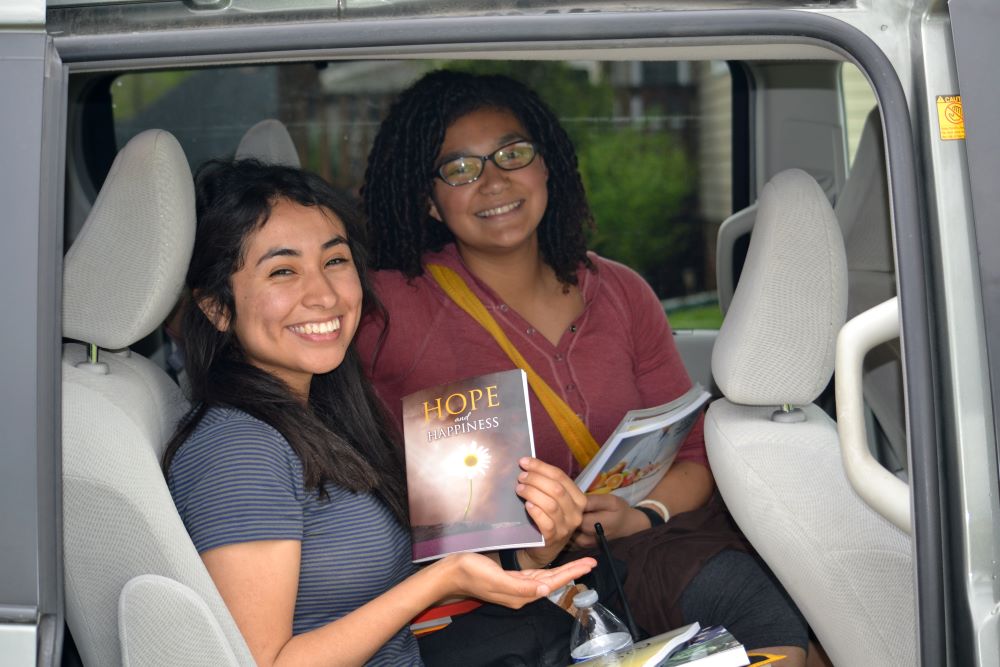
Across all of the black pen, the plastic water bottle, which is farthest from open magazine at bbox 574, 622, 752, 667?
the black pen

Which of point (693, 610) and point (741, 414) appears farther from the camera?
point (693, 610)

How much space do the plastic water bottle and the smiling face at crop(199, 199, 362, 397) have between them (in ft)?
2.15

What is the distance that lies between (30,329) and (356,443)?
33.4 inches

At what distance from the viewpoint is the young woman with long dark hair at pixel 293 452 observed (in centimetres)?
191

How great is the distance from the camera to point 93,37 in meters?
1.69

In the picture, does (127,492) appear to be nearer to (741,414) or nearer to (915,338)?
(741,414)

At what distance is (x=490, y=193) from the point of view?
2859 mm

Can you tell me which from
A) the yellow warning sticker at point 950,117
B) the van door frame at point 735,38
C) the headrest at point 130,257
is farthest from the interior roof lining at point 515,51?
the headrest at point 130,257

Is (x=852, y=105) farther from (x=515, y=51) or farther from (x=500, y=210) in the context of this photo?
(x=515, y=51)

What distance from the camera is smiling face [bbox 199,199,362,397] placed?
221cm

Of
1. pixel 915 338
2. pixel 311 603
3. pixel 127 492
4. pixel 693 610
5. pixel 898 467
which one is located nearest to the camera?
pixel 915 338

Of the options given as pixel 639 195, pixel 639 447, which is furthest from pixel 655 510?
pixel 639 195

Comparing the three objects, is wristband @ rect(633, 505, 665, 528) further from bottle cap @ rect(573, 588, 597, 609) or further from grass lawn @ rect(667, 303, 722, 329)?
grass lawn @ rect(667, 303, 722, 329)

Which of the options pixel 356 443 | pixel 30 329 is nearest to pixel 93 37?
pixel 30 329
